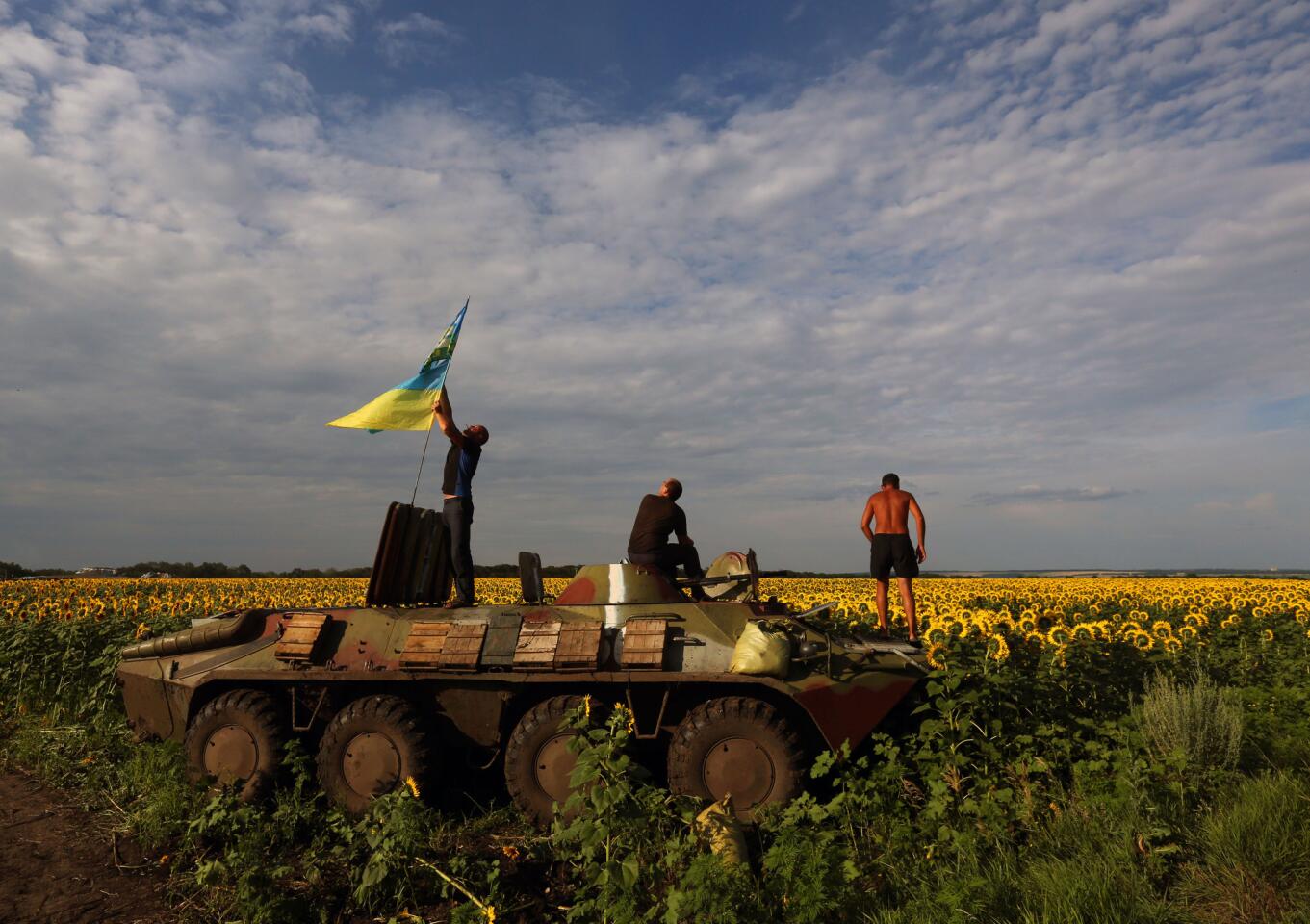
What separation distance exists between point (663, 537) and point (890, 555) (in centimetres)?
394

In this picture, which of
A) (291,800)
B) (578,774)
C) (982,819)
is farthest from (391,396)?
(982,819)

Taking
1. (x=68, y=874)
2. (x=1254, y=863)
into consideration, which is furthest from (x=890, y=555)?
(x=68, y=874)

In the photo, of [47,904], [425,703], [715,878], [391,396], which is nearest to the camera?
[715,878]

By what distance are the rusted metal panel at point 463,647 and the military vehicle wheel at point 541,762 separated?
648 mm

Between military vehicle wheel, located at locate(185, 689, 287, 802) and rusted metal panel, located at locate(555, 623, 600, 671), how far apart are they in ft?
7.91

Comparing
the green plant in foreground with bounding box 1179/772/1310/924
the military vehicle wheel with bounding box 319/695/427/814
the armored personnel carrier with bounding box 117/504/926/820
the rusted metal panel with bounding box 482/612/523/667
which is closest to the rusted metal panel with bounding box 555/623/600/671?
the armored personnel carrier with bounding box 117/504/926/820

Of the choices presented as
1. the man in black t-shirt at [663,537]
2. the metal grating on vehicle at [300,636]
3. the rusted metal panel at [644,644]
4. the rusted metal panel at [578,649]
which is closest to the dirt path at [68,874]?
the metal grating on vehicle at [300,636]

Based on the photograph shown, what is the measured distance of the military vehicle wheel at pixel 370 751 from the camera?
6047 millimetres

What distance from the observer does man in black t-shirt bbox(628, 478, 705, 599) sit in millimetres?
6914

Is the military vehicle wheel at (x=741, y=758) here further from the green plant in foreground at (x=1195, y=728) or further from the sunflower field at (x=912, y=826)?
the green plant in foreground at (x=1195, y=728)

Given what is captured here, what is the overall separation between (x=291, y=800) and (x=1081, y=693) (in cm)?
618

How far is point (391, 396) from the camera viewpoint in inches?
295

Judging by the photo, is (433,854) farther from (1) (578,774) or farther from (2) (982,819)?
(2) (982,819)

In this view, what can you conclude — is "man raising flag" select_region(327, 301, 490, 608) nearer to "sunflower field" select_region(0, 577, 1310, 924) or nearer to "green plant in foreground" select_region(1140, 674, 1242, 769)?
"sunflower field" select_region(0, 577, 1310, 924)
